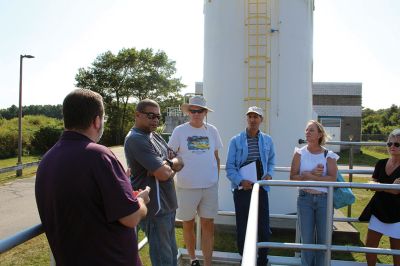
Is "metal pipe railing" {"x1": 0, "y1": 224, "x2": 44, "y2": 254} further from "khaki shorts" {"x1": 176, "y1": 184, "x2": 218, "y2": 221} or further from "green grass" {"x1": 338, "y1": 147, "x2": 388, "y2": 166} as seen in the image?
"green grass" {"x1": 338, "y1": 147, "x2": 388, "y2": 166}

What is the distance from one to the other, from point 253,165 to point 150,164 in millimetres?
1779

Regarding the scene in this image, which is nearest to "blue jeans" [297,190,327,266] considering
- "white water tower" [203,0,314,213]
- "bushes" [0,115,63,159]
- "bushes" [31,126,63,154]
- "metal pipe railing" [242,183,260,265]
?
"metal pipe railing" [242,183,260,265]

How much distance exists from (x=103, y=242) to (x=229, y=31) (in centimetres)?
584

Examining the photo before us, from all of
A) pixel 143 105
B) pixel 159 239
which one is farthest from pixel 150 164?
pixel 159 239

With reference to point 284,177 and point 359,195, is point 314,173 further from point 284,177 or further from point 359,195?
point 359,195

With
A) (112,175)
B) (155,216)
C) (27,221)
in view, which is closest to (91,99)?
(112,175)

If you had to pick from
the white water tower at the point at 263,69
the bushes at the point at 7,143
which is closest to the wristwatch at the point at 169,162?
the white water tower at the point at 263,69

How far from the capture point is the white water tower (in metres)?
7.05

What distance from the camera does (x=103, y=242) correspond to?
6.71 feet

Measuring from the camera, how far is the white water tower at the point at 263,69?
Answer: 7.05m

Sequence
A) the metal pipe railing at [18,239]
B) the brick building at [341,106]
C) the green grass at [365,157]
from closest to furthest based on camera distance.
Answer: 1. the metal pipe railing at [18,239]
2. the green grass at [365,157]
3. the brick building at [341,106]

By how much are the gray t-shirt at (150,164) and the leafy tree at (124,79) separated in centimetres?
4096

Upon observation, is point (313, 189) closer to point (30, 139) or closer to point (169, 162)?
point (169, 162)

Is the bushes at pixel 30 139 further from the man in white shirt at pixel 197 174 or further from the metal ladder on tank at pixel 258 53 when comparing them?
the man in white shirt at pixel 197 174
